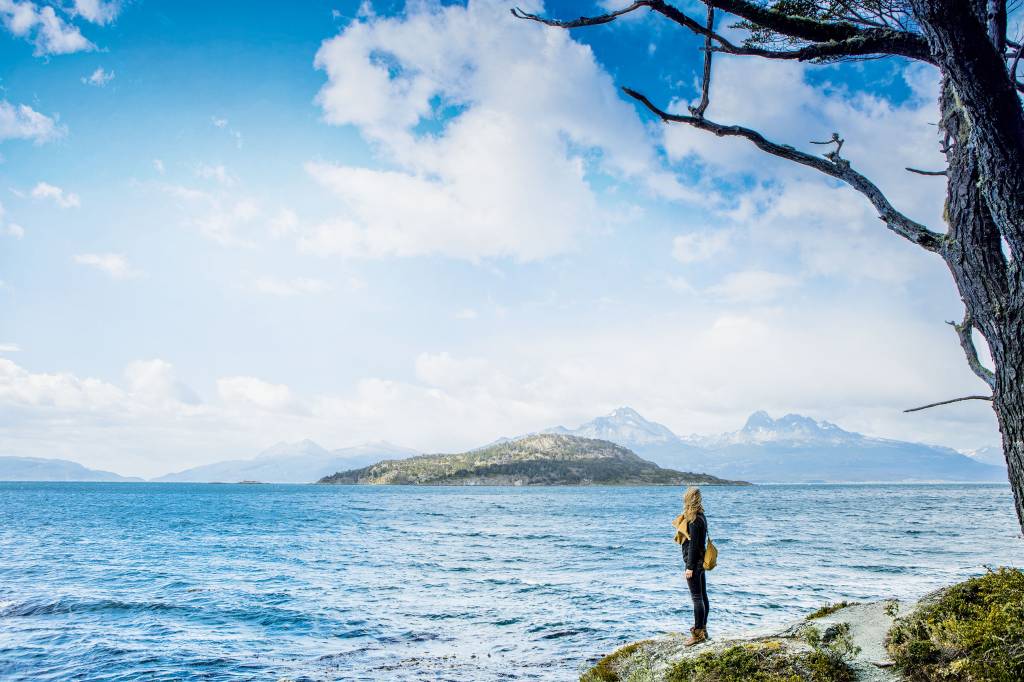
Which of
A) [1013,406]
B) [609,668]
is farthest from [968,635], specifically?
[609,668]

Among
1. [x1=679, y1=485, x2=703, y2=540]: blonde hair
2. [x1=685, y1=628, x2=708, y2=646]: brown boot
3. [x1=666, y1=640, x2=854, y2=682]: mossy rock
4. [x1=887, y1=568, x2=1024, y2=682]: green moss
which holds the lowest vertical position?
[x1=685, y1=628, x2=708, y2=646]: brown boot

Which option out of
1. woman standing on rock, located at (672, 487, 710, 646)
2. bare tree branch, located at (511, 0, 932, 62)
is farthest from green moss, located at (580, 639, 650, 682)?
bare tree branch, located at (511, 0, 932, 62)

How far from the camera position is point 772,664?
723 cm

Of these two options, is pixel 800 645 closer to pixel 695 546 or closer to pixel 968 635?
pixel 968 635

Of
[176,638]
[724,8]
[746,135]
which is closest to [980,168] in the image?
[746,135]

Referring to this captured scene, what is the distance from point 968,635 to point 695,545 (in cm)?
399

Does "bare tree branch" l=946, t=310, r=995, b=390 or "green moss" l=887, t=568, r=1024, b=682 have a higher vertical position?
"bare tree branch" l=946, t=310, r=995, b=390

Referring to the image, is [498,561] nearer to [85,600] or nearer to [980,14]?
[85,600]

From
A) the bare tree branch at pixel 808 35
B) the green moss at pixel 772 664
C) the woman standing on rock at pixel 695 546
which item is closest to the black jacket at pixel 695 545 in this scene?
the woman standing on rock at pixel 695 546

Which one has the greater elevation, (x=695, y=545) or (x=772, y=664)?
(x=695, y=545)

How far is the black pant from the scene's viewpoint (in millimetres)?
9594

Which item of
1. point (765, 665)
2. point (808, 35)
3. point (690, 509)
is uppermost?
point (808, 35)

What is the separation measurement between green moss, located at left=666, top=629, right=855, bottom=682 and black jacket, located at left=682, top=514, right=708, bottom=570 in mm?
2063

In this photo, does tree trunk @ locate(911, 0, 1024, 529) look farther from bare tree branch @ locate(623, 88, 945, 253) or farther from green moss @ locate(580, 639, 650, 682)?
green moss @ locate(580, 639, 650, 682)
